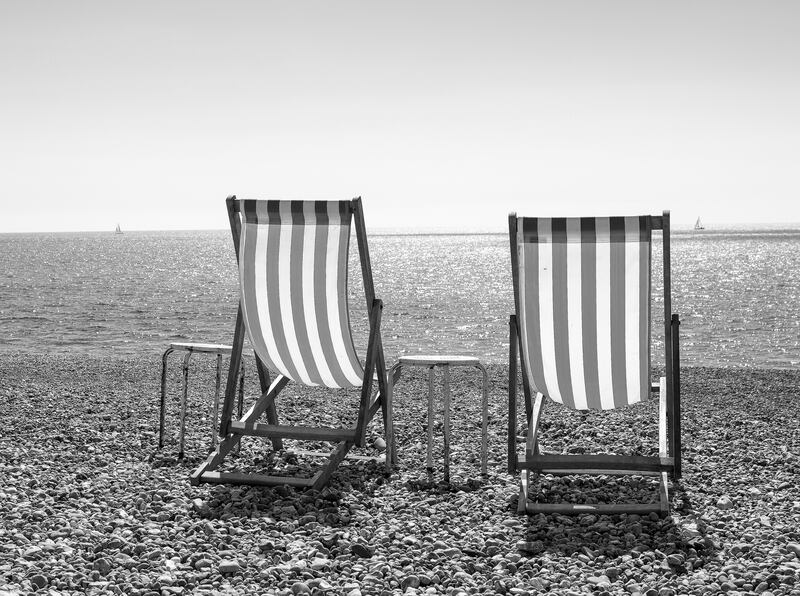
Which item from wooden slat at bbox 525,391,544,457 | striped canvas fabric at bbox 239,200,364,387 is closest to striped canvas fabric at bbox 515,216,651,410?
wooden slat at bbox 525,391,544,457

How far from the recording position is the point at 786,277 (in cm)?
4362

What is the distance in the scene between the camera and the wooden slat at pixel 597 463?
4.48m

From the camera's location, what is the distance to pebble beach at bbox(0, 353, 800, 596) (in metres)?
3.51

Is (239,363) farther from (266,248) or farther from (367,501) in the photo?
(367,501)

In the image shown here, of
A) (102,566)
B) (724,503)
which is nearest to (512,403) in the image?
(724,503)

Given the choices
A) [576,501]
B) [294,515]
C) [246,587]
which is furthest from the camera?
[576,501]

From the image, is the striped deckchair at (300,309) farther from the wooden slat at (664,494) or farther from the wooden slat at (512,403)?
the wooden slat at (664,494)

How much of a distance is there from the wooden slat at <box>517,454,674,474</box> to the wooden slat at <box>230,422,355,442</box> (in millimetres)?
1051

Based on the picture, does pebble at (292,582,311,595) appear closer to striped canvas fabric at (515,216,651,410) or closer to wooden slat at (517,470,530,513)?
wooden slat at (517,470,530,513)

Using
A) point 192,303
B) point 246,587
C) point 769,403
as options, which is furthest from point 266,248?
point 192,303

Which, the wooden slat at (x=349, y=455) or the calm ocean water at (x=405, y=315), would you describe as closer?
the wooden slat at (x=349, y=455)

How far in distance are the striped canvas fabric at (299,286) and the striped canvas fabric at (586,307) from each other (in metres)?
1.07

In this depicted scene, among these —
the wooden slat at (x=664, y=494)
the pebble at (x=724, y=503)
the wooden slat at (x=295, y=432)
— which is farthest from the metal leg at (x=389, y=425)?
the pebble at (x=724, y=503)

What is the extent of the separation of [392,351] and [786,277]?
103 ft
